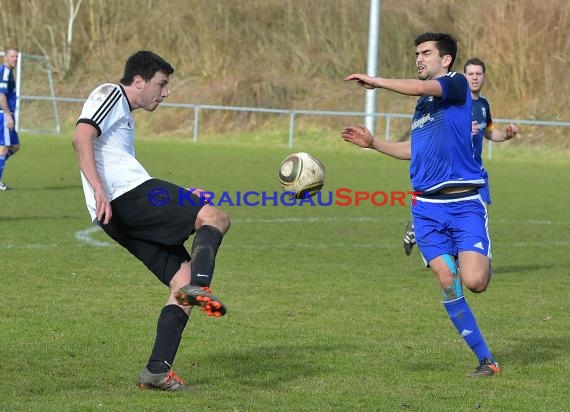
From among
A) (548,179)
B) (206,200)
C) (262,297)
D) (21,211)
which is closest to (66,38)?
(548,179)

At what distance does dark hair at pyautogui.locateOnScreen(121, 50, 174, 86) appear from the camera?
591cm

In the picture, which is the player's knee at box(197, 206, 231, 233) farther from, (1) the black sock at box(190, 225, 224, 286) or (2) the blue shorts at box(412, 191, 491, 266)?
(2) the blue shorts at box(412, 191, 491, 266)

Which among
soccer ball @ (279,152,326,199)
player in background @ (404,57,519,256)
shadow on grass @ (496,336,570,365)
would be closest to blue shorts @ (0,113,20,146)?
player in background @ (404,57,519,256)

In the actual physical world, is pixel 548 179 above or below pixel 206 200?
below

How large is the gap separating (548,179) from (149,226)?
18.0 meters

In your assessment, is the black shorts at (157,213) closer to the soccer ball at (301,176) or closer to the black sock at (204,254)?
the black sock at (204,254)

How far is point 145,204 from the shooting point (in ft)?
18.8

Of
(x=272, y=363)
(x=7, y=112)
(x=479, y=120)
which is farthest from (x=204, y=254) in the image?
(x=7, y=112)

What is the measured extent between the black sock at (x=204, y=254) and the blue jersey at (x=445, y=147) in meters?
1.59

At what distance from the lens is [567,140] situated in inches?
1158

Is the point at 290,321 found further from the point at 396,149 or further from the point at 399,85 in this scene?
the point at 399,85

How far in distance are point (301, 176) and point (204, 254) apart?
1460 mm

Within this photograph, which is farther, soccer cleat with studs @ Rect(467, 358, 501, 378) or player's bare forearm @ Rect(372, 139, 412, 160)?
player's bare forearm @ Rect(372, 139, 412, 160)

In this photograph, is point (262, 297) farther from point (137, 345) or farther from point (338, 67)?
point (338, 67)
